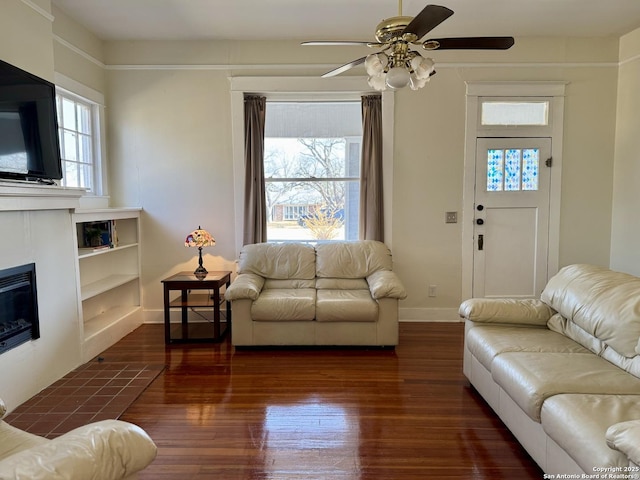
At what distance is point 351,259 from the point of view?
4.14 m

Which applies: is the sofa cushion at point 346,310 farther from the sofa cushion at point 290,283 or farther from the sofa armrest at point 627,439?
the sofa armrest at point 627,439

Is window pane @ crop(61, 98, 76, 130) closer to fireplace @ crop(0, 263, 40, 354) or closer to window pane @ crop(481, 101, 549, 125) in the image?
fireplace @ crop(0, 263, 40, 354)

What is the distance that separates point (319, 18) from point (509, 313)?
3.10 meters

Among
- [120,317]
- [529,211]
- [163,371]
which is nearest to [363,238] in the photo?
[529,211]

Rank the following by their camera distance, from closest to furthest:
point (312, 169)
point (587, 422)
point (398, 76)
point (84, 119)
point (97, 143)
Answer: point (587, 422)
point (398, 76)
point (84, 119)
point (97, 143)
point (312, 169)

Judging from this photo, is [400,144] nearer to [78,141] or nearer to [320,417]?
[320,417]

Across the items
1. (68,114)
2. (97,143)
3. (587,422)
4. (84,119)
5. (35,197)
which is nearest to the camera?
(587,422)

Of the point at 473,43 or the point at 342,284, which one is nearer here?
the point at 473,43

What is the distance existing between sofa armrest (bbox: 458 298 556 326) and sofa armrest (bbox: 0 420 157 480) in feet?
7.25

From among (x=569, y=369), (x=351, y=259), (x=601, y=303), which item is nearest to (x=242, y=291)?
(x=351, y=259)

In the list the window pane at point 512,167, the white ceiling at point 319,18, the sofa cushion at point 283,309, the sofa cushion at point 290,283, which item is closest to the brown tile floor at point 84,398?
the sofa cushion at point 283,309

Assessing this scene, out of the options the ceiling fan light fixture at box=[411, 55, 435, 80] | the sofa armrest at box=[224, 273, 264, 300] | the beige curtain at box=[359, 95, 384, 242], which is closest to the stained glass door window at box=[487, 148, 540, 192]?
the beige curtain at box=[359, 95, 384, 242]

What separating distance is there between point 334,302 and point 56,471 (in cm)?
265

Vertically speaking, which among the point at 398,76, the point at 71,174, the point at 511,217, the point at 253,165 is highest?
the point at 398,76
